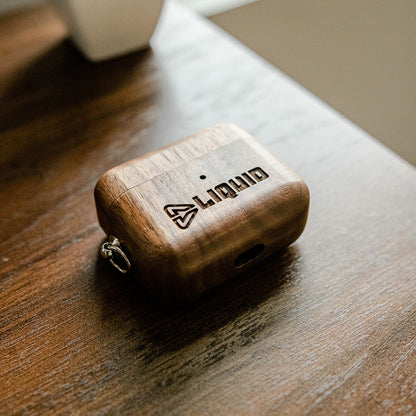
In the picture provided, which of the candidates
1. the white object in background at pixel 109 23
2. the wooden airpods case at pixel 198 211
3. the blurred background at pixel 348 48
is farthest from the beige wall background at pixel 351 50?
the wooden airpods case at pixel 198 211

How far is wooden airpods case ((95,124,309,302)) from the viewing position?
14.0 inches

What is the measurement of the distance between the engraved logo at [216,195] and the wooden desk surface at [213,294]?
8 centimetres

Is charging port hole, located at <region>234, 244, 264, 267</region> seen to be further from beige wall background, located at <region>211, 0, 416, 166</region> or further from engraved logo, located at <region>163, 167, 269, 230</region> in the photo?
beige wall background, located at <region>211, 0, 416, 166</region>

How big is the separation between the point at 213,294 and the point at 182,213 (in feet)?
0.27

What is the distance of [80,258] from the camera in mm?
442

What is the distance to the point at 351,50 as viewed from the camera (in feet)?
3.44

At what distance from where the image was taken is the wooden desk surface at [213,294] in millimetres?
352

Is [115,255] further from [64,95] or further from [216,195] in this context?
[64,95]

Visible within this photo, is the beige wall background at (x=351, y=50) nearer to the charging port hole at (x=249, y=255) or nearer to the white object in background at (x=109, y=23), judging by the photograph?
the white object in background at (x=109, y=23)

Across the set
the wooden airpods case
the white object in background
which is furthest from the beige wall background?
the wooden airpods case

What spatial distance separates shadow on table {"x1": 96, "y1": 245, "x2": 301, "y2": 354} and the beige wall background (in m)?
0.74

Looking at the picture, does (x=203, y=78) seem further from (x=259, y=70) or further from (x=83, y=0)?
(x=83, y=0)

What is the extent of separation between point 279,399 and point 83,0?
20.1 inches

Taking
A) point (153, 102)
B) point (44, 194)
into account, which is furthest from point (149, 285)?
point (153, 102)
